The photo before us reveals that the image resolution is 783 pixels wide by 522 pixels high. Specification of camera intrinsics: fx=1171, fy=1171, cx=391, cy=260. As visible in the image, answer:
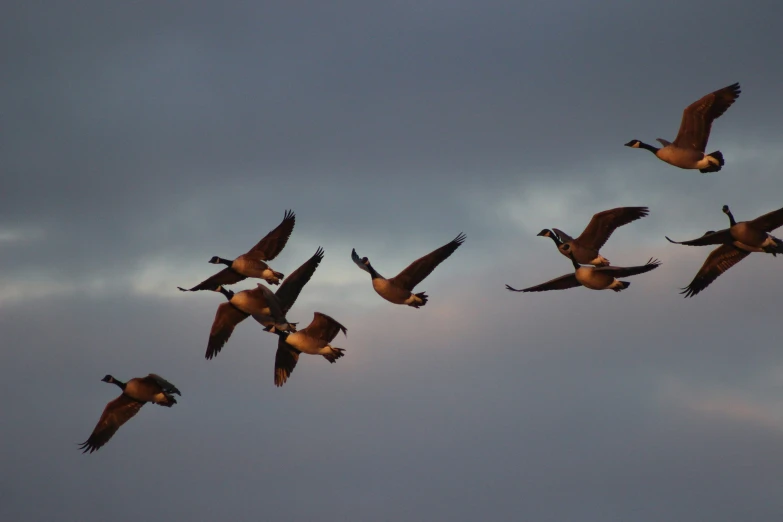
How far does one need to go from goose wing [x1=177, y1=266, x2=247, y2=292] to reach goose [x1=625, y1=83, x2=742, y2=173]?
959 centimetres

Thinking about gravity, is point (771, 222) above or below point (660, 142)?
below

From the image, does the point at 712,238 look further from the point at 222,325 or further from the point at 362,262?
the point at 222,325

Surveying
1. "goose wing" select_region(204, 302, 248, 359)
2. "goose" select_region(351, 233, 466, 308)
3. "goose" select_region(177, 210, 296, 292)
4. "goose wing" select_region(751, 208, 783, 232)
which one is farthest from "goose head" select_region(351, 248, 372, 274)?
"goose wing" select_region(751, 208, 783, 232)

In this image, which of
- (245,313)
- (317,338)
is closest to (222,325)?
(245,313)

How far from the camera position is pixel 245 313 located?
26.7 metres

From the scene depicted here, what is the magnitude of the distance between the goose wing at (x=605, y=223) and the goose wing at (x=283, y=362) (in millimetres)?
6809

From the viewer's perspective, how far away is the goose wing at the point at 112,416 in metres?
25.3

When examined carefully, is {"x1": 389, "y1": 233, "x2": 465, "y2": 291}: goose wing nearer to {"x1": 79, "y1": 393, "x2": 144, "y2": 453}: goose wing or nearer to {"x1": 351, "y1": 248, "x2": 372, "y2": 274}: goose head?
{"x1": 351, "y1": 248, "x2": 372, "y2": 274}: goose head

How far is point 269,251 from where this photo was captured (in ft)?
84.4

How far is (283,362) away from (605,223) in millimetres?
7707

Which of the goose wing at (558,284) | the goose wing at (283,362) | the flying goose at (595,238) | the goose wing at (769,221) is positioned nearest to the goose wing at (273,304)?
the goose wing at (283,362)

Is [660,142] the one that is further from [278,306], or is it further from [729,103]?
[278,306]

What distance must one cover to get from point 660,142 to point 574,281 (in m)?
3.48

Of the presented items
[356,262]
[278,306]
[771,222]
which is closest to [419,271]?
[356,262]
